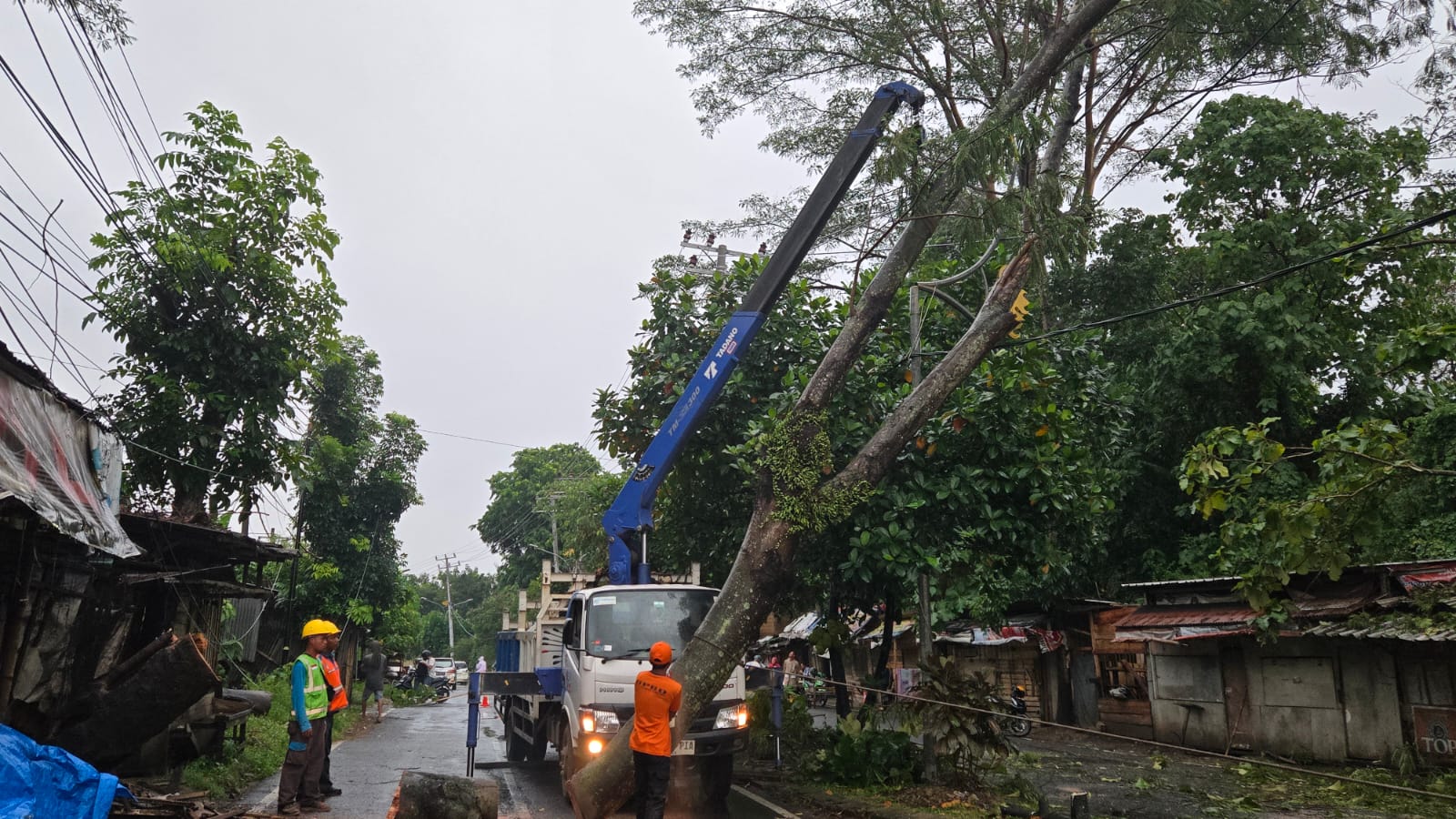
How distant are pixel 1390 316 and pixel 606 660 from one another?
17.3 m

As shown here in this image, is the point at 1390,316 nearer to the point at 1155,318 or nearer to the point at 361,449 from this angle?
the point at 1155,318

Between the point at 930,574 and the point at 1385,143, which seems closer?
the point at 930,574

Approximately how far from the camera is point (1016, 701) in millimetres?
20891

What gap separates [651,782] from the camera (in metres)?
8.02

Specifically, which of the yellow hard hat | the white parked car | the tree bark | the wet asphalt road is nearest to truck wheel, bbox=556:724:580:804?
the wet asphalt road

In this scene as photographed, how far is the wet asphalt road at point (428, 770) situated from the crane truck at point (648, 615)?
57 centimetres

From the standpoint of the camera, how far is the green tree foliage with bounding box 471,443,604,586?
60438mm

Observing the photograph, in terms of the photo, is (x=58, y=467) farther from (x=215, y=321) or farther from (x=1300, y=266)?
(x=1300, y=266)

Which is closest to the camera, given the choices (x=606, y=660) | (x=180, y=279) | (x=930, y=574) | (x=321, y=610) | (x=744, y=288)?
(x=606, y=660)

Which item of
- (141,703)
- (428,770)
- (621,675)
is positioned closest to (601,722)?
(621,675)

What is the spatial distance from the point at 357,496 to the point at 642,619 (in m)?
19.6

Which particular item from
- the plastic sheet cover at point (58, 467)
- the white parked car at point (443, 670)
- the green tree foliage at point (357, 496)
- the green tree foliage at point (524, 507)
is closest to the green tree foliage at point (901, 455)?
the plastic sheet cover at point (58, 467)

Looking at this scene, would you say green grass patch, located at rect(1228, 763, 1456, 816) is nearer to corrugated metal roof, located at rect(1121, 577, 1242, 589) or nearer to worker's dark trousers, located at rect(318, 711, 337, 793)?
corrugated metal roof, located at rect(1121, 577, 1242, 589)

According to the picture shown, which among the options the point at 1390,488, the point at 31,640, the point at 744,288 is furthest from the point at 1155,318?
the point at 31,640
